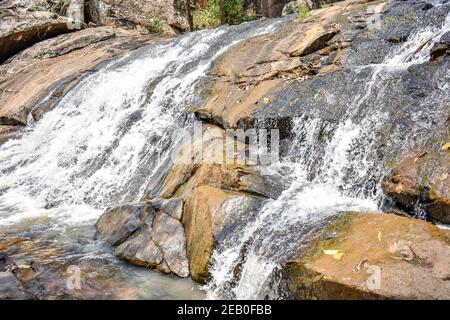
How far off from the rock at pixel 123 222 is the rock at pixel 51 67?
7.24m

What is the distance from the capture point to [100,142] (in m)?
9.98

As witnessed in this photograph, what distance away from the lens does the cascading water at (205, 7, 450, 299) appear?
15.9ft

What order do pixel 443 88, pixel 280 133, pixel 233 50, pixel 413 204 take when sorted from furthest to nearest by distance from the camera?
pixel 233 50 → pixel 280 133 → pixel 443 88 → pixel 413 204

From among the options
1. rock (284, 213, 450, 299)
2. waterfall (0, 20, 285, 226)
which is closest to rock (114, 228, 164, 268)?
rock (284, 213, 450, 299)

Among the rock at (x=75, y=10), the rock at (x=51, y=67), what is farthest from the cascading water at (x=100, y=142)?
the rock at (x=75, y=10)

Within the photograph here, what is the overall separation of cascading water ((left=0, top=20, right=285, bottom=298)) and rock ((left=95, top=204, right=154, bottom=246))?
35 cm

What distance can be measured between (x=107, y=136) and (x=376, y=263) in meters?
7.48

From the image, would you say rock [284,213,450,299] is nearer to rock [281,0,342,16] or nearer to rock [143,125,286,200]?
rock [143,125,286,200]

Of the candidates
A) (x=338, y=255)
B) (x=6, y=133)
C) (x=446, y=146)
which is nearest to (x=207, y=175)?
(x=338, y=255)

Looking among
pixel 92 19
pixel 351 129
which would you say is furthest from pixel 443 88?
pixel 92 19

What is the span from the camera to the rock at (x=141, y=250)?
18.4ft

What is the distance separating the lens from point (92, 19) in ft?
67.5

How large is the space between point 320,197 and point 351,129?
145 cm
